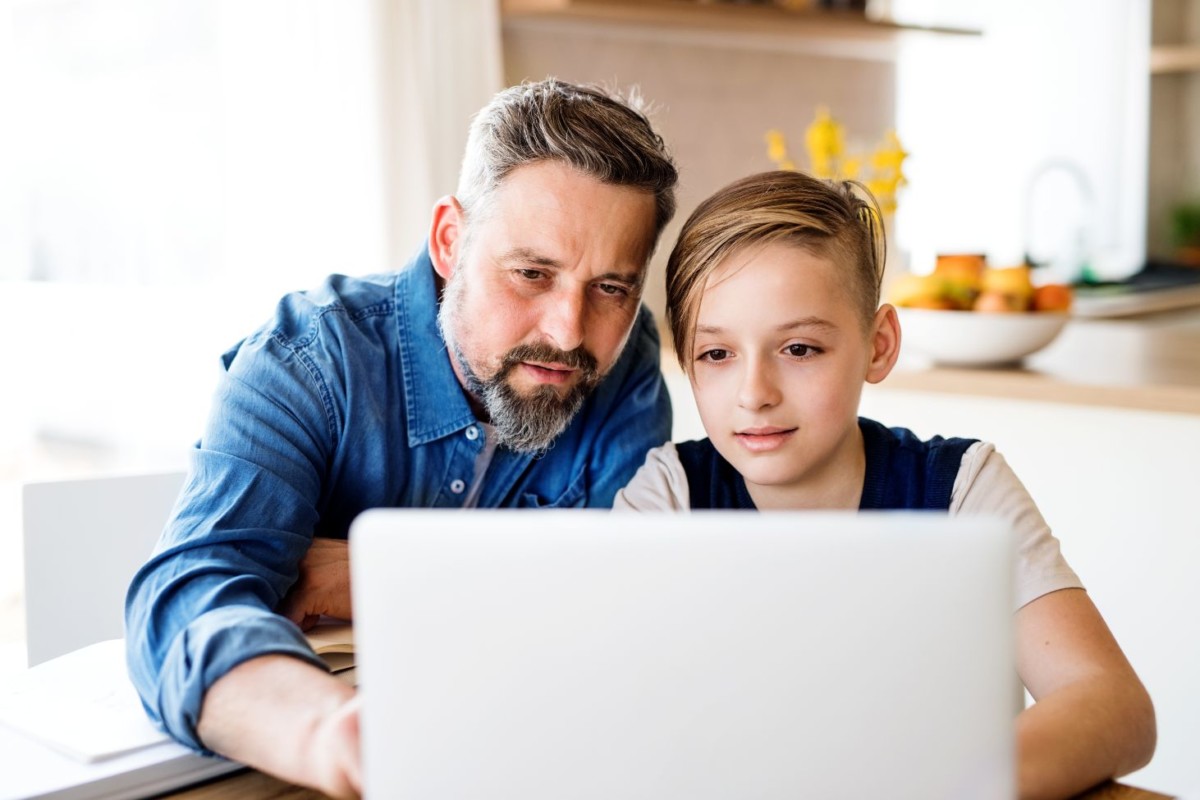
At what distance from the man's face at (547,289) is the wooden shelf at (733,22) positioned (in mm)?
1800

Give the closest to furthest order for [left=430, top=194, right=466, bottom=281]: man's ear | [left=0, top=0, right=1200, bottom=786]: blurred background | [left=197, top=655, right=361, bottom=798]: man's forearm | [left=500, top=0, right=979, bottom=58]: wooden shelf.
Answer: [left=197, top=655, right=361, bottom=798]: man's forearm, [left=430, top=194, right=466, bottom=281]: man's ear, [left=0, top=0, right=1200, bottom=786]: blurred background, [left=500, top=0, right=979, bottom=58]: wooden shelf

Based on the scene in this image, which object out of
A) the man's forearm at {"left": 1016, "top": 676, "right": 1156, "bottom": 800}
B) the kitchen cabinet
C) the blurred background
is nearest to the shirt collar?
the blurred background

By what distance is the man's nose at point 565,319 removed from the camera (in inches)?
56.3

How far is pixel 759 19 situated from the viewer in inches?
143

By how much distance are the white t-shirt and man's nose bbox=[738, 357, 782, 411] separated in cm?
17

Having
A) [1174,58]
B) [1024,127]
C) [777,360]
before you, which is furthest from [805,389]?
[1174,58]

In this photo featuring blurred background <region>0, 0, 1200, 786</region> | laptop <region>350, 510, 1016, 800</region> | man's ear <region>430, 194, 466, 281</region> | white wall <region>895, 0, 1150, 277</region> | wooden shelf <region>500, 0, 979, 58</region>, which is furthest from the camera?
white wall <region>895, 0, 1150, 277</region>

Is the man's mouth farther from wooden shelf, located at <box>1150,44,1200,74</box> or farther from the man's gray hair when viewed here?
wooden shelf, located at <box>1150,44,1200,74</box>

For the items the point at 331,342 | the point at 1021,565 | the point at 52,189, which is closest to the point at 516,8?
the point at 52,189

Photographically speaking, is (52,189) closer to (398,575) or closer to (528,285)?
(528,285)

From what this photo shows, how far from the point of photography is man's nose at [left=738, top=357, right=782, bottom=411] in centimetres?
134

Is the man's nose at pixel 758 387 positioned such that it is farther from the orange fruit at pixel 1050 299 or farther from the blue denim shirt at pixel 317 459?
the orange fruit at pixel 1050 299

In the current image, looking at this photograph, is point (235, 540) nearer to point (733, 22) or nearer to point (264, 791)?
point (264, 791)

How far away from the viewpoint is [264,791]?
1068 millimetres
